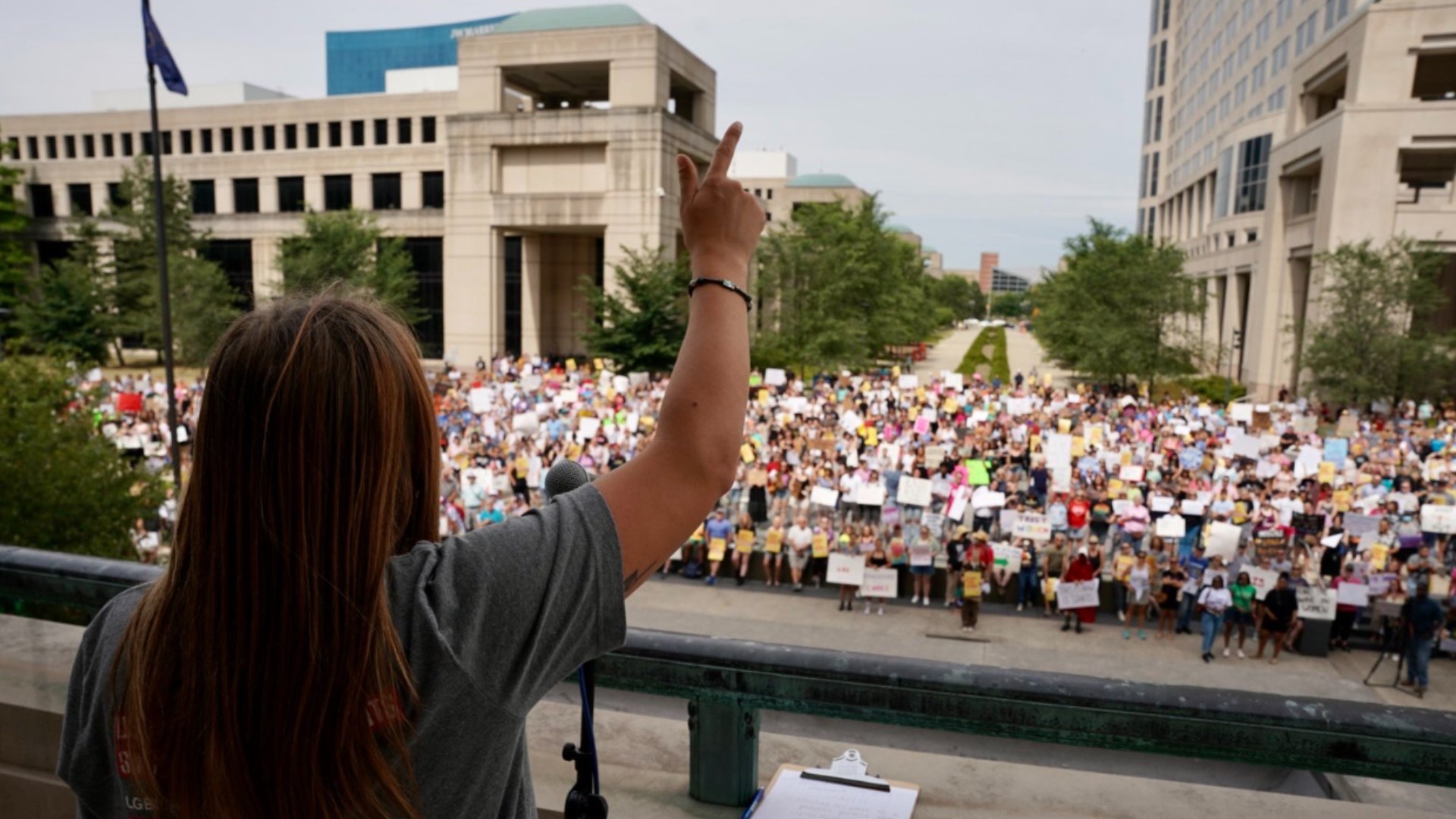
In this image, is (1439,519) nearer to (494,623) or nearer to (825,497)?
(825,497)

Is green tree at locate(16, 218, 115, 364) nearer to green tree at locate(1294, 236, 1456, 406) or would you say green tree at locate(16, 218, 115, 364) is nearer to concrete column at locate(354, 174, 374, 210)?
concrete column at locate(354, 174, 374, 210)

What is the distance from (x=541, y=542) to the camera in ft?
3.87

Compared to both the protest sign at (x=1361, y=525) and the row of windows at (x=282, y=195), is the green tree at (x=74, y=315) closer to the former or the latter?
the row of windows at (x=282, y=195)

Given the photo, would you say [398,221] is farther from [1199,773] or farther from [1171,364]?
[1199,773]

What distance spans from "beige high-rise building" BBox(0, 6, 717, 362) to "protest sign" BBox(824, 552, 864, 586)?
24343 mm

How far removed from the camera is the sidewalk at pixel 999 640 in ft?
44.0

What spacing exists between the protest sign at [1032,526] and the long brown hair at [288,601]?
1602 centimetres

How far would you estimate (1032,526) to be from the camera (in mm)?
16250

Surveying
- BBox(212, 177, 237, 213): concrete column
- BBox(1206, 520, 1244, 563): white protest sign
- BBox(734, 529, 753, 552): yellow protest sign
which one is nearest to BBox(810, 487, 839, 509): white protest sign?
BBox(734, 529, 753, 552): yellow protest sign

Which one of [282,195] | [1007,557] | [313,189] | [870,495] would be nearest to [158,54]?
[870,495]

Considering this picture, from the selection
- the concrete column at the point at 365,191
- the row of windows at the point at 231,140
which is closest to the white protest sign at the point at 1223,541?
the row of windows at the point at 231,140

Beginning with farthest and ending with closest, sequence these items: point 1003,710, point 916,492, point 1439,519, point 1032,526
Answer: point 916,492
point 1032,526
point 1439,519
point 1003,710

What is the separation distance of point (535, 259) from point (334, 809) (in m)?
48.8

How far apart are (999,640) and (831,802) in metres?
14.0
